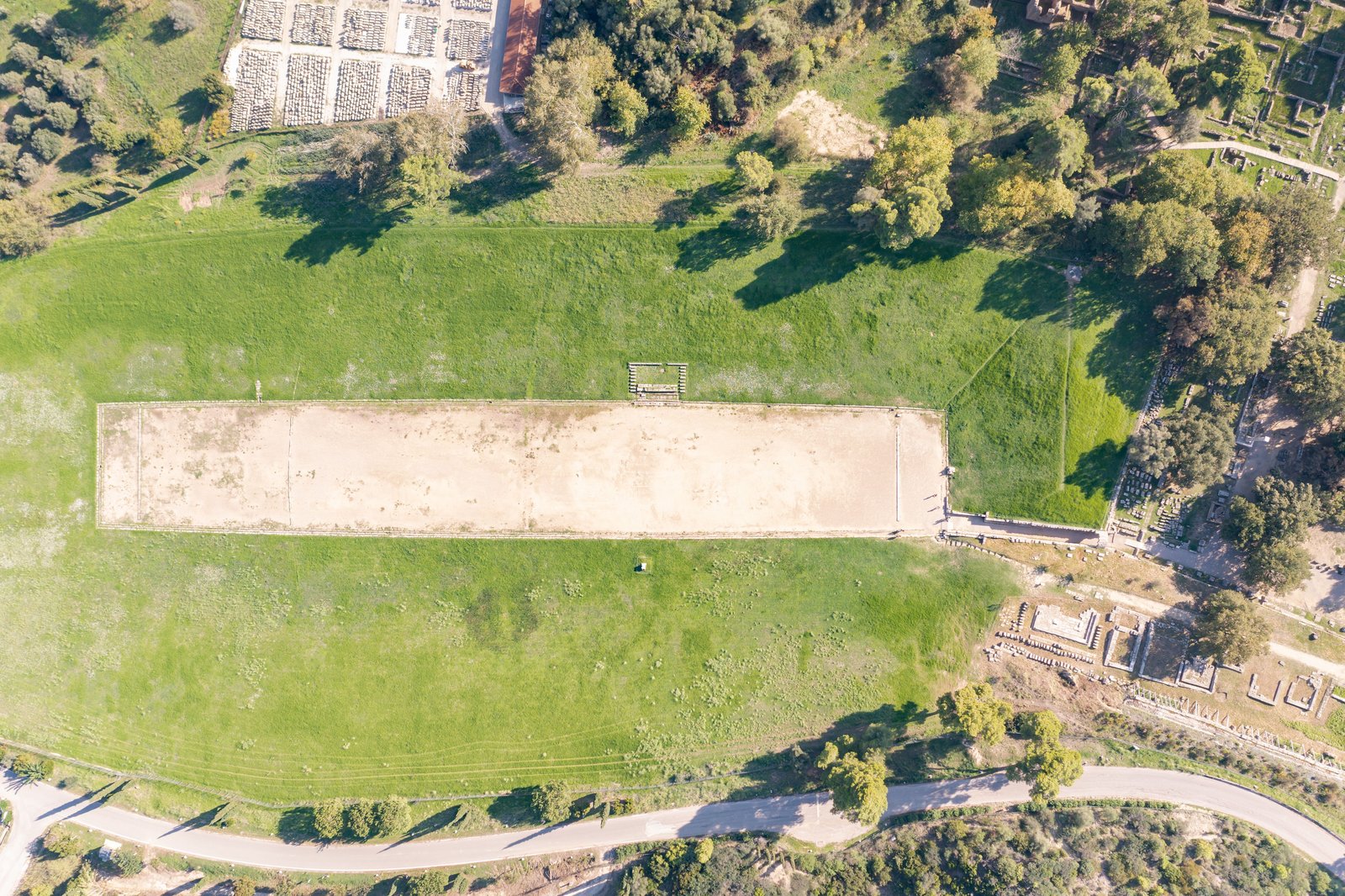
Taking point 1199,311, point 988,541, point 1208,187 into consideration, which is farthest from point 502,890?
point 1208,187

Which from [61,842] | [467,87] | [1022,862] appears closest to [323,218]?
[467,87]

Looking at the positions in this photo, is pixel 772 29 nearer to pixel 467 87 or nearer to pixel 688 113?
pixel 688 113

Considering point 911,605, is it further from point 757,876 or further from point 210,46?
point 210,46

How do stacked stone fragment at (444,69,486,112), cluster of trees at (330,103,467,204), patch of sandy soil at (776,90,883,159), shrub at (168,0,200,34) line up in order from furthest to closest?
1. patch of sandy soil at (776,90,883,159)
2. stacked stone fragment at (444,69,486,112)
3. shrub at (168,0,200,34)
4. cluster of trees at (330,103,467,204)

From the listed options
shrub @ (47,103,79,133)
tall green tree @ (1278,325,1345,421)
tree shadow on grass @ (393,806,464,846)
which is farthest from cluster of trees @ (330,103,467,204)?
tall green tree @ (1278,325,1345,421)

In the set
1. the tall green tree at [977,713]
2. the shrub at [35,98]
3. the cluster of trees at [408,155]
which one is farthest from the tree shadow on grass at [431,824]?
the shrub at [35,98]

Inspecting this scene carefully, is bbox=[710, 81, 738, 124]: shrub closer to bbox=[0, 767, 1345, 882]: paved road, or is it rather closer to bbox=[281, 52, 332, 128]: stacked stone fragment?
bbox=[281, 52, 332, 128]: stacked stone fragment
